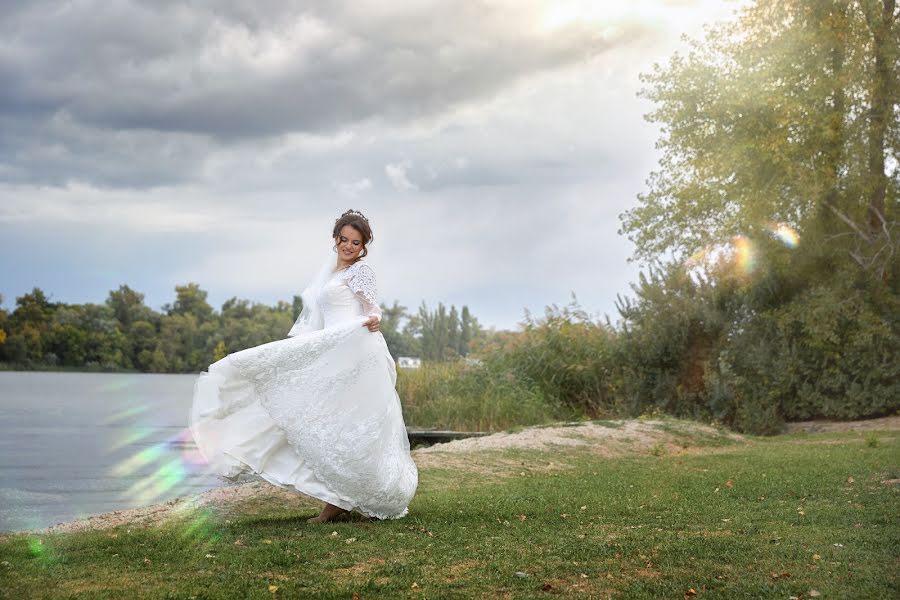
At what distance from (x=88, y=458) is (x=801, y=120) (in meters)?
19.2

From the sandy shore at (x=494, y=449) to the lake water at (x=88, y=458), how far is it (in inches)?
93.0

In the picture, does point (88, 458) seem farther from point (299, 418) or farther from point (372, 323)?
point (372, 323)

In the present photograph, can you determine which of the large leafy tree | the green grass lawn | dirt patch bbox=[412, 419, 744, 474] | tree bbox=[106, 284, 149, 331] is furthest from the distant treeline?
the green grass lawn

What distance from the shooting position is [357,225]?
292 inches

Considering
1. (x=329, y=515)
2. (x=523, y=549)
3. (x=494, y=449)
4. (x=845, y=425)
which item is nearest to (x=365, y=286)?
(x=329, y=515)

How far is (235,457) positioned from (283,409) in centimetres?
51

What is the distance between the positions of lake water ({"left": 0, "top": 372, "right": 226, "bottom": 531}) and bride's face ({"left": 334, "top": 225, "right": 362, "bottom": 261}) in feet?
18.4

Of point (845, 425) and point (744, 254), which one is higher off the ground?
point (744, 254)

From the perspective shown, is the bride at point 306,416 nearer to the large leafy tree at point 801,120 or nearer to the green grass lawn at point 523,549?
the green grass lawn at point 523,549

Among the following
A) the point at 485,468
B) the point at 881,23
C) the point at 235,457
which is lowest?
the point at 485,468

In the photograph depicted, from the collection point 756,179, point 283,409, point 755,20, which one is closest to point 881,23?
point 755,20

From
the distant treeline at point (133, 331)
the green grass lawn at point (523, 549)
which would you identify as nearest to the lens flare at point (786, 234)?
the green grass lawn at point (523, 549)

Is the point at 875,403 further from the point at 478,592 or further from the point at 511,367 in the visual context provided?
the point at 478,592

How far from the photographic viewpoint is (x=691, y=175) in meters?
26.5
